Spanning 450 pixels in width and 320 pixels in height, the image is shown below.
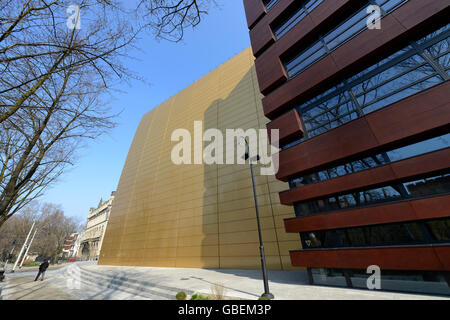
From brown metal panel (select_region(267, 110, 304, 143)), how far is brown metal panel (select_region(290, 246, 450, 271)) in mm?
6033

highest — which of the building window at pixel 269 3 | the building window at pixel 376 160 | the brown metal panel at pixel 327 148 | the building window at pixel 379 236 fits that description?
the building window at pixel 269 3

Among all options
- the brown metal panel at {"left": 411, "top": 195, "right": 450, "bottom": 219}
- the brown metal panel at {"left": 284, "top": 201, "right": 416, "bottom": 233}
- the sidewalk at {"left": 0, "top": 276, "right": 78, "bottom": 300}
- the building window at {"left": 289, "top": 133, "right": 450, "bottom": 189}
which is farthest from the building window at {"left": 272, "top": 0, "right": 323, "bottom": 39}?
the sidewalk at {"left": 0, "top": 276, "right": 78, "bottom": 300}

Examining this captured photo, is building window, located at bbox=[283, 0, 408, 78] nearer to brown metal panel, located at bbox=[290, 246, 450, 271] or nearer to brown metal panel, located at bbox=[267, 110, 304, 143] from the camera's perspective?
brown metal panel, located at bbox=[267, 110, 304, 143]

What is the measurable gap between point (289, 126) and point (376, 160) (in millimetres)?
4317

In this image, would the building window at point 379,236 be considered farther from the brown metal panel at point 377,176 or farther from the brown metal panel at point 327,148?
the brown metal panel at point 327,148

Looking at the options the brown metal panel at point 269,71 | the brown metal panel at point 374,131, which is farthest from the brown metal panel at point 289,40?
the brown metal panel at point 374,131

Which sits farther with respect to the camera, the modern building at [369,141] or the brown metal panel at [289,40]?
the brown metal panel at [289,40]

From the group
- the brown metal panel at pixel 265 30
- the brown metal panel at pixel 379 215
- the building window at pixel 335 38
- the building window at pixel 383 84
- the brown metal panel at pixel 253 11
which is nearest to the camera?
the brown metal panel at pixel 379 215

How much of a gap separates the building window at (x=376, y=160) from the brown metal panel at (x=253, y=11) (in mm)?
13244

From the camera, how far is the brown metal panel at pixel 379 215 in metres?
5.49

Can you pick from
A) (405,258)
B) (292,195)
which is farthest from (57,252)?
(405,258)

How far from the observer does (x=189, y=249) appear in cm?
1708

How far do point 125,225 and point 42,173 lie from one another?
62.5ft

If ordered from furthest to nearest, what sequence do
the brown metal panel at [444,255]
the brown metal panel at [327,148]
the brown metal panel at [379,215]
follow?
the brown metal panel at [327,148] → the brown metal panel at [379,215] → the brown metal panel at [444,255]
